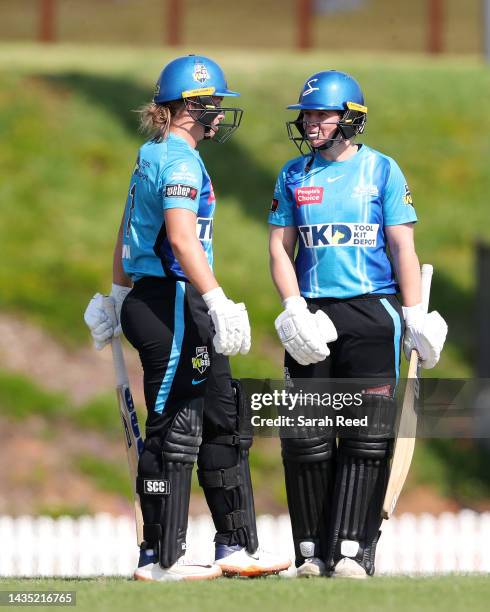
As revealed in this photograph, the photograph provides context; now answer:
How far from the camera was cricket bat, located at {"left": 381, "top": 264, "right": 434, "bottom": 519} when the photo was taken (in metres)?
5.20

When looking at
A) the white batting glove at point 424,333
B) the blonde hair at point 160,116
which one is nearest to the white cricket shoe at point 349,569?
the white batting glove at point 424,333

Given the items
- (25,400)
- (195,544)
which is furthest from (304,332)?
(25,400)

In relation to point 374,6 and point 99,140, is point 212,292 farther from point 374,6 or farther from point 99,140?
point 374,6

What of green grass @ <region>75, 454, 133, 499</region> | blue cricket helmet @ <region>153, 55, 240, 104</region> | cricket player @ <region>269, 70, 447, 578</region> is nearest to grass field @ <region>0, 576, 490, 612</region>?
cricket player @ <region>269, 70, 447, 578</region>

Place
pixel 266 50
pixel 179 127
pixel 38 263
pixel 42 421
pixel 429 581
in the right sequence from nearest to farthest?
1. pixel 429 581
2. pixel 179 127
3. pixel 42 421
4. pixel 38 263
5. pixel 266 50

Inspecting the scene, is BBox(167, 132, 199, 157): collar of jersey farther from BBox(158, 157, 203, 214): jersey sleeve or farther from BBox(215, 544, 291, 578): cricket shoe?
BBox(215, 544, 291, 578): cricket shoe

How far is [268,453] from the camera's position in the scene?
11.3 meters

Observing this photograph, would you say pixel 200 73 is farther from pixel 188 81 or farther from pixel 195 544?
pixel 195 544

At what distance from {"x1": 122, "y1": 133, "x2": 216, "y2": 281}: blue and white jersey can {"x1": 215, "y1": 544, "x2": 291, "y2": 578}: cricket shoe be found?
117 cm

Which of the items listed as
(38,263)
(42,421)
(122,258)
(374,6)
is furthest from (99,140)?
(122,258)

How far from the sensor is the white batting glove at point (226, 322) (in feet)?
16.1

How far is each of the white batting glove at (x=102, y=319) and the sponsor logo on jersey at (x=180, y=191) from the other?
712 millimetres

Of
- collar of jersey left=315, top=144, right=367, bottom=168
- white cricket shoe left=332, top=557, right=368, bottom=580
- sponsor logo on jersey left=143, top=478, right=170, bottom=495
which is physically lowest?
white cricket shoe left=332, top=557, right=368, bottom=580

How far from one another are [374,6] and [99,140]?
7.50m
